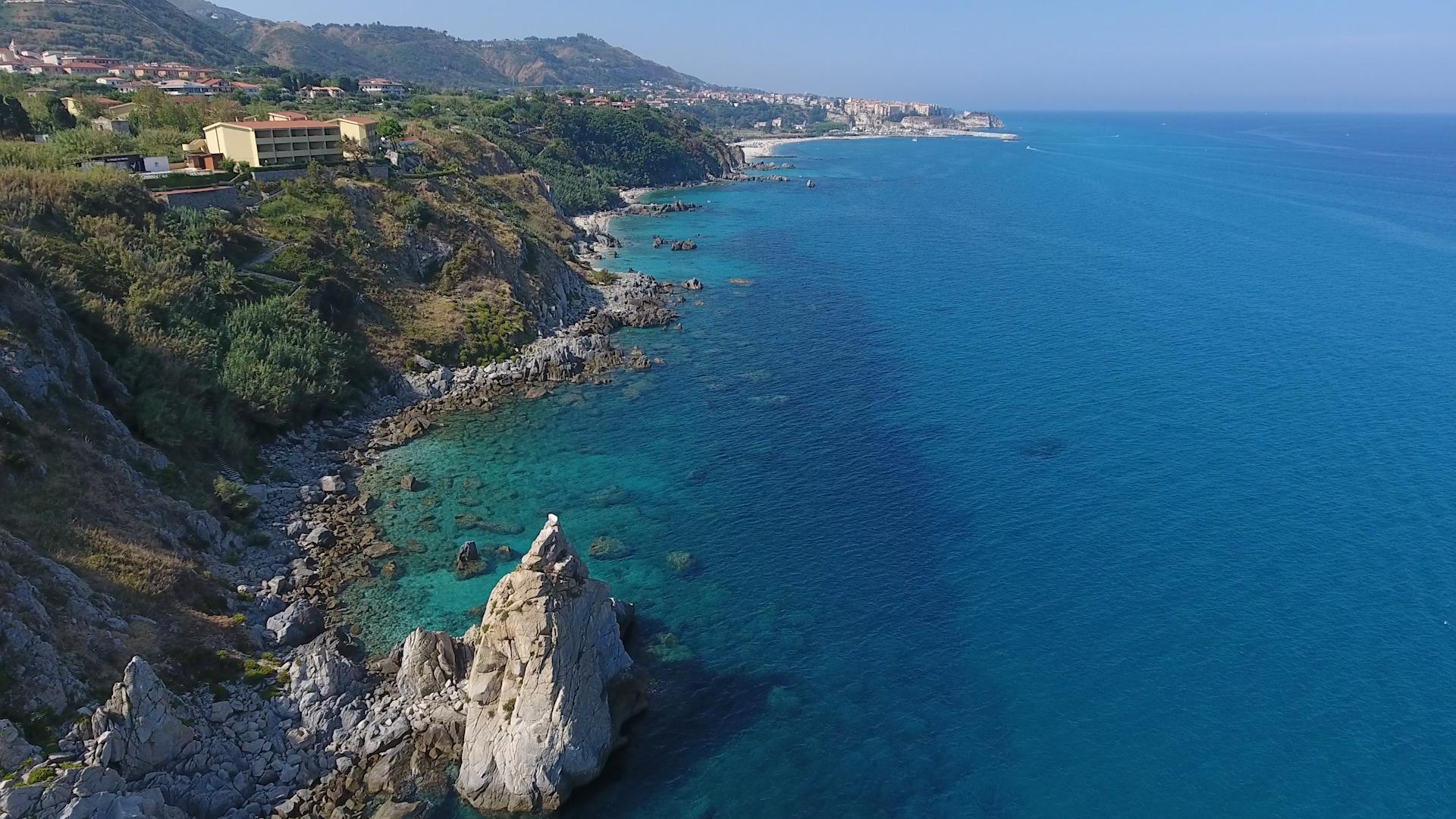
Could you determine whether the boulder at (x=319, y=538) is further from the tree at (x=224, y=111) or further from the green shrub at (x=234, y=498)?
the tree at (x=224, y=111)

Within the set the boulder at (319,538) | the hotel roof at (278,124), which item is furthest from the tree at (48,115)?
the boulder at (319,538)

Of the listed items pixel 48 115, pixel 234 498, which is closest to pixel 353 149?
pixel 48 115

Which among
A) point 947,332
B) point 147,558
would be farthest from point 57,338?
point 947,332

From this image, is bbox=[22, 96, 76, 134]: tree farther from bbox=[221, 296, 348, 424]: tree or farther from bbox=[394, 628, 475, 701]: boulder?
bbox=[394, 628, 475, 701]: boulder

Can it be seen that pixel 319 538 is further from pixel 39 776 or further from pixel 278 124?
pixel 278 124

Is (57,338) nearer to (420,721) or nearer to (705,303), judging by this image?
(420,721)

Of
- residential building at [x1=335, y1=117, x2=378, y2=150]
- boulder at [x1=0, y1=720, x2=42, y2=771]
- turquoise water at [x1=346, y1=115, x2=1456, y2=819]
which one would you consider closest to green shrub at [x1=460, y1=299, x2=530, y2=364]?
turquoise water at [x1=346, y1=115, x2=1456, y2=819]

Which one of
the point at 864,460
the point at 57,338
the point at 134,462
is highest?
the point at 57,338
